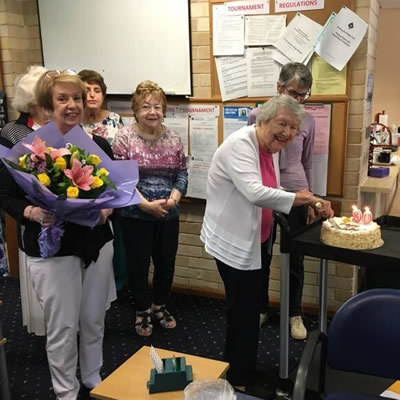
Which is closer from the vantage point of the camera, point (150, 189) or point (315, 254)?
point (315, 254)

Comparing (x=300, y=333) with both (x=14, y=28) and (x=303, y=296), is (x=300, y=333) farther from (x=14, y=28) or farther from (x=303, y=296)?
(x=14, y=28)

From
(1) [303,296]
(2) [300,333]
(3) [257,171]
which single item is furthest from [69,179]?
(1) [303,296]

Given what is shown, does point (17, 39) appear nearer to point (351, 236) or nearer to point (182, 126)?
point (182, 126)

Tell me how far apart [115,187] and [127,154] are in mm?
876

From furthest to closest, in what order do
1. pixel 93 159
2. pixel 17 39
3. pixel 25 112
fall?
pixel 17 39, pixel 25 112, pixel 93 159

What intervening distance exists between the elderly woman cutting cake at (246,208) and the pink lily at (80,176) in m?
0.59

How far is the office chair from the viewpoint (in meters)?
1.62

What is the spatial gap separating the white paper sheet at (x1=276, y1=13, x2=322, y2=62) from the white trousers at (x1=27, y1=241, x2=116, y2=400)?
1630 mm

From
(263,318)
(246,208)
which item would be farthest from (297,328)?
(246,208)

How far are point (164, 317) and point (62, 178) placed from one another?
1611 millimetres

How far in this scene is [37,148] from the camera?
5.78 ft

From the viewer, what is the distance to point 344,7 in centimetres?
271

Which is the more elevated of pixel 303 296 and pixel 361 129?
pixel 361 129

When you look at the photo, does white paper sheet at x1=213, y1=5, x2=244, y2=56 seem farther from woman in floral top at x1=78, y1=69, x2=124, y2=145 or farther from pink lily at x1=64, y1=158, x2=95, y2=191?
pink lily at x1=64, y1=158, x2=95, y2=191
